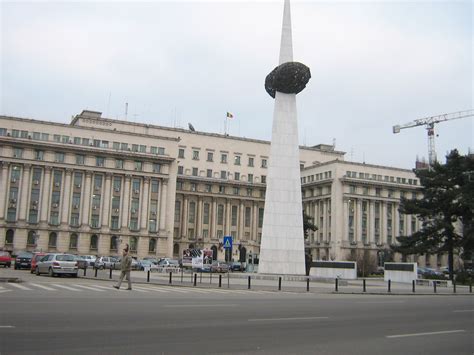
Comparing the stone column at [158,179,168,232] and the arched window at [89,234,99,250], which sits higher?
the stone column at [158,179,168,232]

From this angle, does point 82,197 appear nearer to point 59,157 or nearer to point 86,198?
point 86,198

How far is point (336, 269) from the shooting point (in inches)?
2096

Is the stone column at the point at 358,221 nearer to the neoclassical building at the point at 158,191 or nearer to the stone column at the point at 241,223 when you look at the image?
the neoclassical building at the point at 158,191

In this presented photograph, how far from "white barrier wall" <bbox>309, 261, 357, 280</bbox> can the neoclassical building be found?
26723 millimetres

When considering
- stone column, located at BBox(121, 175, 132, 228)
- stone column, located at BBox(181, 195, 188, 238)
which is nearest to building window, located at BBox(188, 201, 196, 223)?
stone column, located at BBox(181, 195, 188, 238)

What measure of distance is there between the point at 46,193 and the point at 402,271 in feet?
188

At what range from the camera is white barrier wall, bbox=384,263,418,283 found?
5103cm

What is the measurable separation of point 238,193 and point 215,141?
1183cm

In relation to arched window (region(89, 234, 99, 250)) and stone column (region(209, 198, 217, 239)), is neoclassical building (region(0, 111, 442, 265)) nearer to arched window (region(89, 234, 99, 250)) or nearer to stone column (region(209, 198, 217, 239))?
stone column (region(209, 198, 217, 239))

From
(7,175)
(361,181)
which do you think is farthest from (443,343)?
(361,181)

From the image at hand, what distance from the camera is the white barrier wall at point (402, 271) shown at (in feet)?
167

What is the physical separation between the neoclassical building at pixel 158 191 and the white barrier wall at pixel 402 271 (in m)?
31.2

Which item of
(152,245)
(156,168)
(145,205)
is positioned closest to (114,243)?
(152,245)

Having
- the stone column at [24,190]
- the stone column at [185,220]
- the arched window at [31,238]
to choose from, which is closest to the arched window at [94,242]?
the arched window at [31,238]
